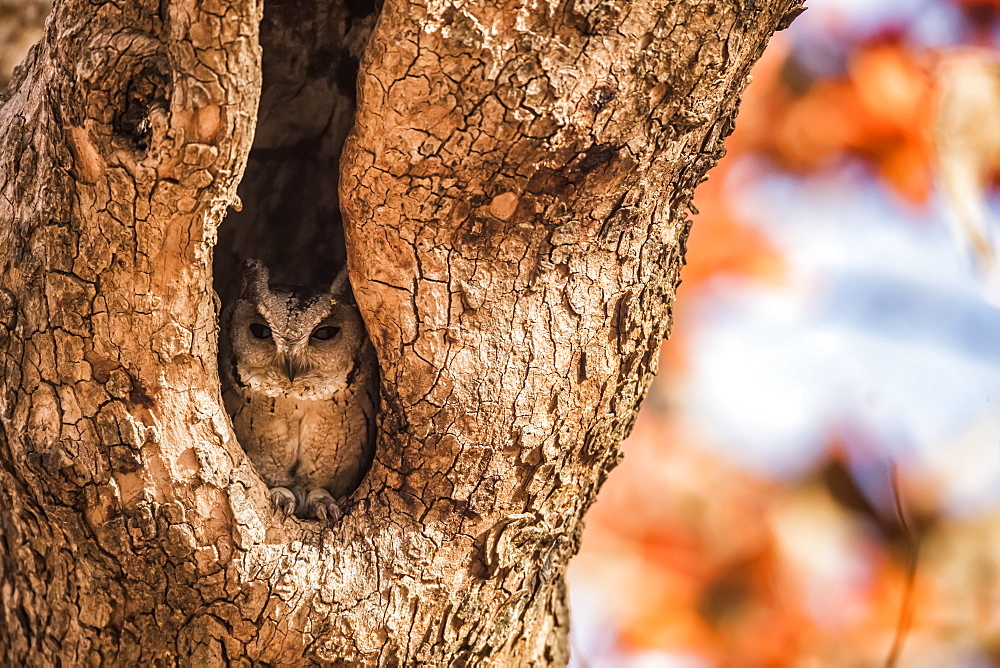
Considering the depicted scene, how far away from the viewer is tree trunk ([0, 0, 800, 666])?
1.62m

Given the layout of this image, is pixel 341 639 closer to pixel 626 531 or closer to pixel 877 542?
pixel 626 531

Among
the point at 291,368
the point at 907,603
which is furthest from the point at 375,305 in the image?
the point at 907,603

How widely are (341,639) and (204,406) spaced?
56 centimetres

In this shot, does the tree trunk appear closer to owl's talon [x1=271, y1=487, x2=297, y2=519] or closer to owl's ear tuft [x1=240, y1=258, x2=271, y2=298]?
owl's talon [x1=271, y1=487, x2=297, y2=519]

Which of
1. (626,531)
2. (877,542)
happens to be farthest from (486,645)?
(877,542)

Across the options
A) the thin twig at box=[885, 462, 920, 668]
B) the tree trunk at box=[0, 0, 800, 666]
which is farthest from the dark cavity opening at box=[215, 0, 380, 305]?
the thin twig at box=[885, 462, 920, 668]

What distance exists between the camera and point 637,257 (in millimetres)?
1909

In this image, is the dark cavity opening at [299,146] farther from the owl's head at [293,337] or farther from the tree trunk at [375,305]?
the tree trunk at [375,305]

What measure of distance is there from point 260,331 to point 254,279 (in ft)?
0.50

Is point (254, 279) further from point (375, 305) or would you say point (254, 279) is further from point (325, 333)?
point (375, 305)

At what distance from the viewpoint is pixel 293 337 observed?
2.41 metres

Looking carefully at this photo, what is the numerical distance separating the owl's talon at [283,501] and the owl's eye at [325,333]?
442 millimetres

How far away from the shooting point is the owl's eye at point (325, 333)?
2.49 m

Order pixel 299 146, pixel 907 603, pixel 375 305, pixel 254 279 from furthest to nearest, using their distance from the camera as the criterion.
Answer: pixel 907 603
pixel 299 146
pixel 254 279
pixel 375 305
